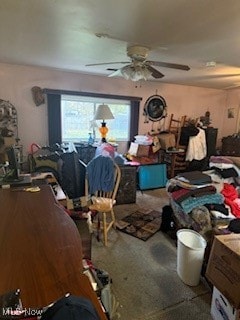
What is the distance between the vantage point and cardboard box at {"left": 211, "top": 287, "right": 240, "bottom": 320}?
1.42m

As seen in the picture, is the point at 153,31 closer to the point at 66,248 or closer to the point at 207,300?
the point at 66,248

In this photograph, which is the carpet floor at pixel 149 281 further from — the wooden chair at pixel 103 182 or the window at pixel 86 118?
the window at pixel 86 118

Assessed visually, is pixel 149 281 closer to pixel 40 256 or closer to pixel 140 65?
pixel 40 256

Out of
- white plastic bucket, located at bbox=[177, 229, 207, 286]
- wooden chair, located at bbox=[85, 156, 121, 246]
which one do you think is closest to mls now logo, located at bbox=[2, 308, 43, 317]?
white plastic bucket, located at bbox=[177, 229, 207, 286]

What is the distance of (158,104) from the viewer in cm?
509

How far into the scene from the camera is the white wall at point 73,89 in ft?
12.4

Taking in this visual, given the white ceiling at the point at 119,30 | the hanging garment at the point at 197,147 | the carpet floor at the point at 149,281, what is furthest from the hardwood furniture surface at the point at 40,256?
the hanging garment at the point at 197,147

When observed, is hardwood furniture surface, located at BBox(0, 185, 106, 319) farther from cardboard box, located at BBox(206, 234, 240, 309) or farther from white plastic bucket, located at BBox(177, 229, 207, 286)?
white plastic bucket, located at BBox(177, 229, 207, 286)

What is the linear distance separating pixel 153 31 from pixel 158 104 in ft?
10.1

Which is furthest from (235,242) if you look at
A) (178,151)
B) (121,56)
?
(178,151)

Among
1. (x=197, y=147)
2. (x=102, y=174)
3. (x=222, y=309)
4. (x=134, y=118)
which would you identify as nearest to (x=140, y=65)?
(x=102, y=174)

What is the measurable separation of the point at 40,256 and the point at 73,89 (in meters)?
3.78

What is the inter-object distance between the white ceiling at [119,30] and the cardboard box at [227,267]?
1705 mm

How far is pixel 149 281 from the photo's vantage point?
2.08 meters
